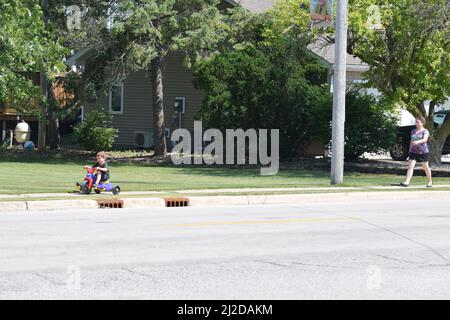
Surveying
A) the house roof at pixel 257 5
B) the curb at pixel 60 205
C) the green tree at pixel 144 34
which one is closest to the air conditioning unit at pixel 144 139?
the green tree at pixel 144 34

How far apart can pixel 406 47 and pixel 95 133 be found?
14709 mm

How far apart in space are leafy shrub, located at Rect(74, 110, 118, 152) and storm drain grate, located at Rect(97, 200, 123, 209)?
18.8m

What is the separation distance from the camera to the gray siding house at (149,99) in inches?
1500

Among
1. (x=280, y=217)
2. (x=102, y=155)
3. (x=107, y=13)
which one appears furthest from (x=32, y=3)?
(x=280, y=217)

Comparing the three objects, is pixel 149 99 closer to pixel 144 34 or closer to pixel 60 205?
pixel 144 34

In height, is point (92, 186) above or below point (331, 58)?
below

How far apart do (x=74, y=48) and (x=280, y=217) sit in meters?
24.1

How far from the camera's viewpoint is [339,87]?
2159cm

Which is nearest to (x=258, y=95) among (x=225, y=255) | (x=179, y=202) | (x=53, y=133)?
(x=53, y=133)

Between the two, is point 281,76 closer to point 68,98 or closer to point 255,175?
point 255,175

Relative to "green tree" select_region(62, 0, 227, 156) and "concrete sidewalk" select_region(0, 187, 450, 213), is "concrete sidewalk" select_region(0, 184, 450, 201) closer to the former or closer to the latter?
"concrete sidewalk" select_region(0, 187, 450, 213)

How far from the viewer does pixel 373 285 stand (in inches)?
337

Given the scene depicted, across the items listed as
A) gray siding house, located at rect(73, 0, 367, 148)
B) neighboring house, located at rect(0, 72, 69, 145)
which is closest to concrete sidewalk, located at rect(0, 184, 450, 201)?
gray siding house, located at rect(73, 0, 367, 148)

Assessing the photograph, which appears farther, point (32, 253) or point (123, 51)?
point (123, 51)
